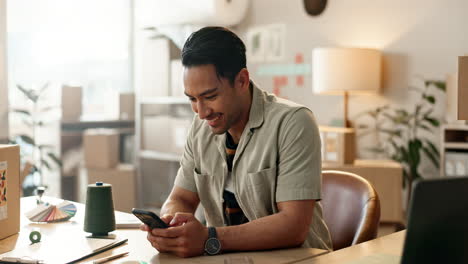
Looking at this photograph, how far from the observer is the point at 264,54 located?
16.4 feet

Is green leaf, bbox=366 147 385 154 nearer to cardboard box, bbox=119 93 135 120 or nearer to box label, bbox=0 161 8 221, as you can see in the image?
cardboard box, bbox=119 93 135 120

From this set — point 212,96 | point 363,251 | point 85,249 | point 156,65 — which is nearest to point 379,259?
point 363,251

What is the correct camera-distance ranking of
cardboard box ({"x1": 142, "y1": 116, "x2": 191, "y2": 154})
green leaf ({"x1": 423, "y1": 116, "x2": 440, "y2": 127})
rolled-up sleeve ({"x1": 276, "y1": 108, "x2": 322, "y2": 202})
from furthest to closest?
cardboard box ({"x1": 142, "y1": 116, "x2": 191, "y2": 154}) < green leaf ({"x1": 423, "y1": 116, "x2": 440, "y2": 127}) < rolled-up sleeve ({"x1": 276, "y1": 108, "x2": 322, "y2": 202})

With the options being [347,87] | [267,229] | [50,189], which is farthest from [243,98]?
[50,189]

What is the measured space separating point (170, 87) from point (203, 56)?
10.9 feet

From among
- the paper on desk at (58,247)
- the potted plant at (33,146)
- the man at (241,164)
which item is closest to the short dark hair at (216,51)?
the man at (241,164)

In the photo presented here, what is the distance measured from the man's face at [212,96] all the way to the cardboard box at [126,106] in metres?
3.66

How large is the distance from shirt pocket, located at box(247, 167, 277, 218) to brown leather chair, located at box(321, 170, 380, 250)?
0.26 metres

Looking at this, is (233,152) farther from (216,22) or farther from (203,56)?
(216,22)

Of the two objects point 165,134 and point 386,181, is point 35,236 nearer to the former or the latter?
point 386,181

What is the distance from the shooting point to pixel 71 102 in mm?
4992

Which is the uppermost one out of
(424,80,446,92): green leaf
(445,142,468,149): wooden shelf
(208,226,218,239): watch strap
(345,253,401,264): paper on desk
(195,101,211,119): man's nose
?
(424,80,446,92): green leaf

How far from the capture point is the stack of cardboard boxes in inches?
192

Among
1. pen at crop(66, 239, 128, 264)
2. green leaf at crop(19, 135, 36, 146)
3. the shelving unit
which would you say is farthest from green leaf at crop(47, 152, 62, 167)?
pen at crop(66, 239, 128, 264)
